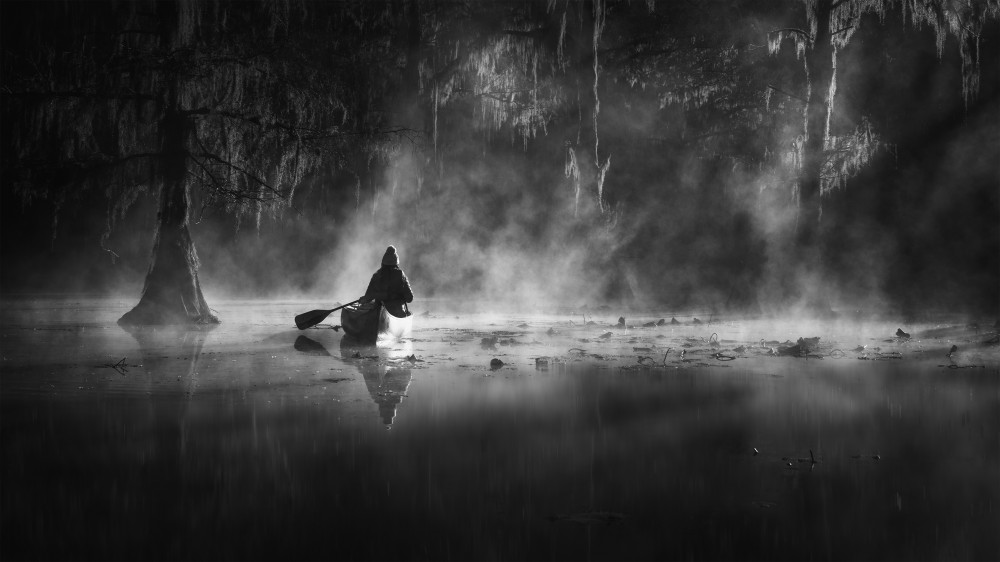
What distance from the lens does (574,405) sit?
6914mm

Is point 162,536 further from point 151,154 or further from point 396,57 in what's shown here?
point 396,57

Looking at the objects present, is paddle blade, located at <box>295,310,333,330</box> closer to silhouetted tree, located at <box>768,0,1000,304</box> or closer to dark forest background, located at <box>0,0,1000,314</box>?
dark forest background, located at <box>0,0,1000,314</box>

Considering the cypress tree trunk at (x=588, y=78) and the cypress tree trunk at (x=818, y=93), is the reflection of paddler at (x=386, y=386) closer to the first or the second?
the cypress tree trunk at (x=588, y=78)

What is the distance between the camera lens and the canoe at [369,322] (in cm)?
1261

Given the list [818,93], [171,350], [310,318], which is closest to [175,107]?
[310,318]

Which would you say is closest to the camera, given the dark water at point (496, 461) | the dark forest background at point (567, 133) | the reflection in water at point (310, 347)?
the dark water at point (496, 461)

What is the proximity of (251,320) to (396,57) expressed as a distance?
6694mm

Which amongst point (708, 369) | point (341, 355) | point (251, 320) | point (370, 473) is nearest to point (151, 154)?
point (251, 320)

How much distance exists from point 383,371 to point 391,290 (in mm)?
4191

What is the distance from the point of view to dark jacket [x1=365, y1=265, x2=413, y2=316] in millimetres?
13109

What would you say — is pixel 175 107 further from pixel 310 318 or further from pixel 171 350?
pixel 171 350

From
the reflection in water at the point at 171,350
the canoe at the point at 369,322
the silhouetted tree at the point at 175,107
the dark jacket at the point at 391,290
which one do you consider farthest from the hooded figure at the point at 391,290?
the silhouetted tree at the point at 175,107

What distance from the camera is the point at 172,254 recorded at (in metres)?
15.7

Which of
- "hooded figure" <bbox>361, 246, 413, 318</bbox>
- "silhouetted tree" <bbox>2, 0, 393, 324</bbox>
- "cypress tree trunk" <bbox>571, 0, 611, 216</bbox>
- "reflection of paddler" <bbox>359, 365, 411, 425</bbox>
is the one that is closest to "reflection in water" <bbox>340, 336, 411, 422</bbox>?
"reflection of paddler" <bbox>359, 365, 411, 425</bbox>
